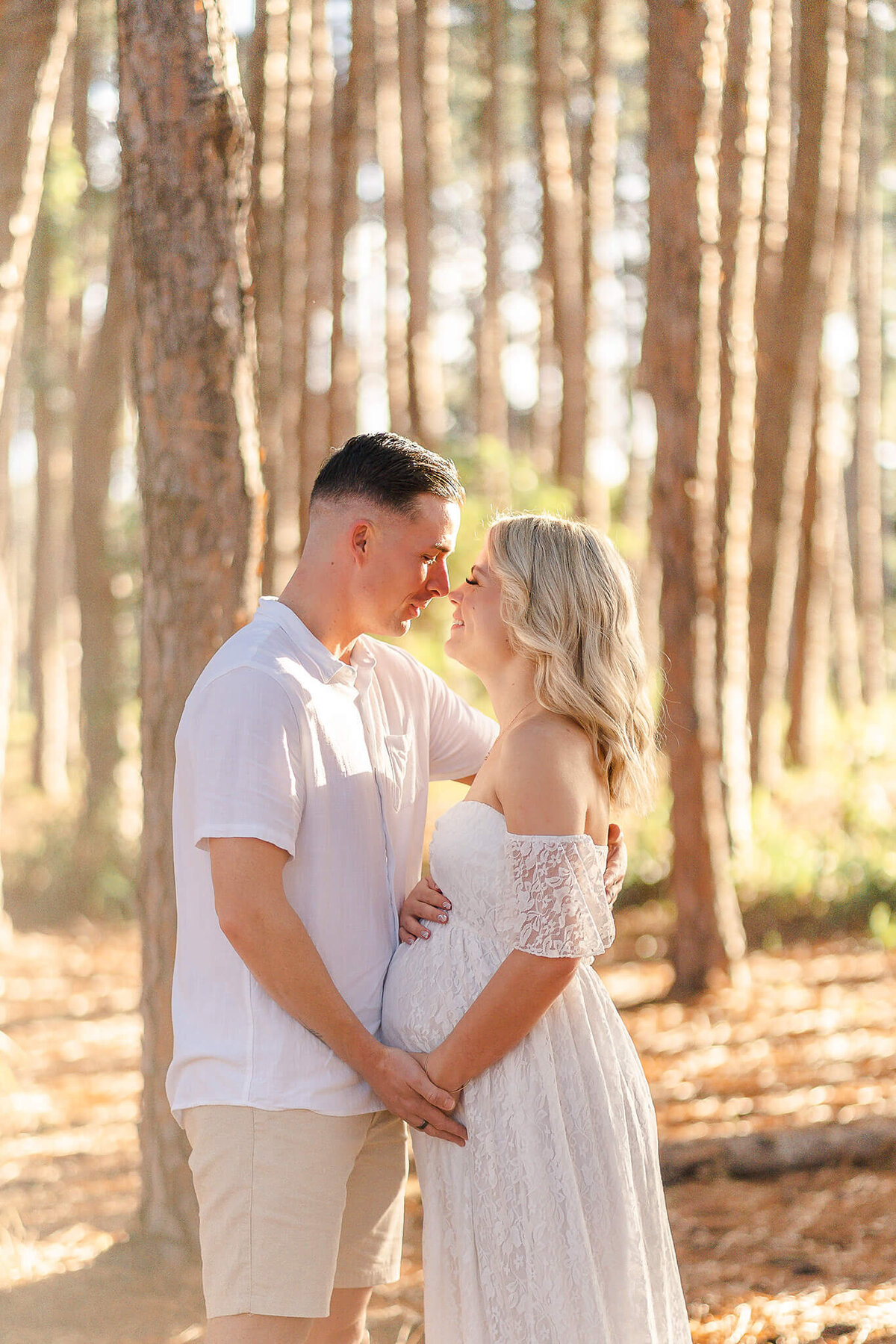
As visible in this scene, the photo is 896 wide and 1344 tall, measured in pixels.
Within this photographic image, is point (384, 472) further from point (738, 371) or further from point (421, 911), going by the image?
point (738, 371)

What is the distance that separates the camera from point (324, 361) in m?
14.7

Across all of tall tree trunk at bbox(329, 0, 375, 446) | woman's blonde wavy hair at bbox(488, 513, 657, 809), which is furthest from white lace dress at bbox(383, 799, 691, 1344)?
tall tree trunk at bbox(329, 0, 375, 446)

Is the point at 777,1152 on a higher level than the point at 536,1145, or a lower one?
lower

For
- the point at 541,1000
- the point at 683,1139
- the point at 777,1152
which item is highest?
the point at 541,1000

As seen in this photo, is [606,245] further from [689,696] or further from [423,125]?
[689,696]

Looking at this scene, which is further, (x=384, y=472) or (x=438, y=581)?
(x=438, y=581)

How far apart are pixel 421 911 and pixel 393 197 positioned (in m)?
13.2

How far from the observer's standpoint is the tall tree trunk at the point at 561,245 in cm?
1280

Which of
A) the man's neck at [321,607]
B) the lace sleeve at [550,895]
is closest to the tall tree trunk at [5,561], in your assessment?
the man's neck at [321,607]

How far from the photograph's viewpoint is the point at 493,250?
17406mm

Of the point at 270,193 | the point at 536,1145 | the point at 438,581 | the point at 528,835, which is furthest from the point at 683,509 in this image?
the point at 536,1145

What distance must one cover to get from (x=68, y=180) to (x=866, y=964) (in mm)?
9290

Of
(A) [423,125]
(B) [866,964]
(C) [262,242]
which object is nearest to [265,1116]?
(B) [866,964]

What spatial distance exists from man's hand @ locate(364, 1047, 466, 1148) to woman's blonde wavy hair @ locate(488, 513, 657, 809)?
0.68 metres
